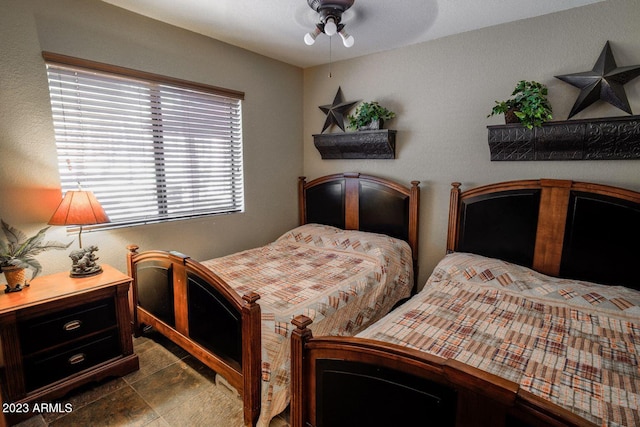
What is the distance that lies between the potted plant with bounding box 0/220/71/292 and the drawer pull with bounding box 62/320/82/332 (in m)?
0.33

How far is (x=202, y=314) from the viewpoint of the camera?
1954mm

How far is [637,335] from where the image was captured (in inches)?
63.6

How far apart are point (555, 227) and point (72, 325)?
3.20 m

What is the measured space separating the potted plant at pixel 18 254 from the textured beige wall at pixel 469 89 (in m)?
2.58

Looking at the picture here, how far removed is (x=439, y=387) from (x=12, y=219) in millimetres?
2524

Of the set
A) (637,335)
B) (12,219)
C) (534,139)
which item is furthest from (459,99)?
(12,219)

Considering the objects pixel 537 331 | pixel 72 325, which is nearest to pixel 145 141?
pixel 72 325

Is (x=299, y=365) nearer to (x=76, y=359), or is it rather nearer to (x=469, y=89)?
(x=76, y=359)

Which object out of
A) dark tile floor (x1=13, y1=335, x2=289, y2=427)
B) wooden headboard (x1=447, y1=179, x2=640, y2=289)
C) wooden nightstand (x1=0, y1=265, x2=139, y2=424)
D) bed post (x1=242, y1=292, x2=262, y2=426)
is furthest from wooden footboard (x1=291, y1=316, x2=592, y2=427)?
wooden headboard (x1=447, y1=179, x2=640, y2=289)

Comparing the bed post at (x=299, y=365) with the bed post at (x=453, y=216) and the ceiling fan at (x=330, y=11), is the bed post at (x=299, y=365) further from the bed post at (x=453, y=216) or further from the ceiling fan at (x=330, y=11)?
the bed post at (x=453, y=216)

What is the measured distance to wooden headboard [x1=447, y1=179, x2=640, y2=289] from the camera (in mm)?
2076

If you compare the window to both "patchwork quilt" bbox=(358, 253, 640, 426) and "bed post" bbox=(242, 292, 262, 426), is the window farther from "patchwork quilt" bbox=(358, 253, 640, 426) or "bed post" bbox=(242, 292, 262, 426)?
"patchwork quilt" bbox=(358, 253, 640, 426)

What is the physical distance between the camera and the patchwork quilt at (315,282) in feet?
5.47

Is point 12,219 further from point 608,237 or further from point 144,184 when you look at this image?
point 608,237
